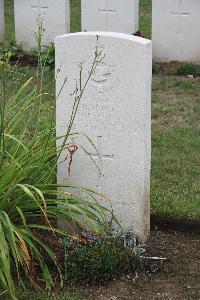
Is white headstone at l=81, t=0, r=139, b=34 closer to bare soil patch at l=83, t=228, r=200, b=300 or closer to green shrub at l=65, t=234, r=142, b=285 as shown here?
bare soil patch at l=83, t=228, r=200, b=300

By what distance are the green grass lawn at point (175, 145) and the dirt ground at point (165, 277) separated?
0.39m

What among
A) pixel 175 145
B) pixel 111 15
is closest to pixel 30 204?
pixel 175 145

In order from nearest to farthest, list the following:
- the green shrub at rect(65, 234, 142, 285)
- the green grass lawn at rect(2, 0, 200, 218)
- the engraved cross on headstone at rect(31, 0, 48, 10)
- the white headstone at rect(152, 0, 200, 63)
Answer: the green shrub at rect(65, 234, 142, 285), the green grass lawn at rect(2, 0, 200, 218), the white headstone at rect(152, 0, 200, 63), the engraved cross on headstone at rect(31, 0, 48, 10)

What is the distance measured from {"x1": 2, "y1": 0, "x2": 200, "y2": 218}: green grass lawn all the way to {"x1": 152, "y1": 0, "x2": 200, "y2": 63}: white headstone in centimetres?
74

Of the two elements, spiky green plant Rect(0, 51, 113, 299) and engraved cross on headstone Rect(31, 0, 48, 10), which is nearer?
spiky green plant Rect(0, 51, 113, 299)

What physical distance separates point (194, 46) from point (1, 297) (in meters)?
6.32

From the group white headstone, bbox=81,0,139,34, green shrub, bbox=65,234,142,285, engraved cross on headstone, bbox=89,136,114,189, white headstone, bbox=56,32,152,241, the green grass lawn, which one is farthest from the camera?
white headstone, bbox=81,0,139,34

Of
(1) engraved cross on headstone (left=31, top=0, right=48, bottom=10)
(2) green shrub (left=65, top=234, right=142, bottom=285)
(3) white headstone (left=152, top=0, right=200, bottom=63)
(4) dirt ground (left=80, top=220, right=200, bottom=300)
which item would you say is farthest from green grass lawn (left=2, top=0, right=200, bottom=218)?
(1) engraved cross on headstone (left=31, top=0, right=48, bottom=10)

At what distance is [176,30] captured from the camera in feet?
32.4

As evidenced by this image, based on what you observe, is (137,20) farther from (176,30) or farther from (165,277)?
(165,277)

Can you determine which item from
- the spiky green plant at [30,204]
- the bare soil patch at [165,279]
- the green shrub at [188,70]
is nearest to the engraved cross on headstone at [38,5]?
the green shrub at [188,70]

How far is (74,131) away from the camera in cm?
484

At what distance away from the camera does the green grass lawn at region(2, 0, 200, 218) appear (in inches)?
218

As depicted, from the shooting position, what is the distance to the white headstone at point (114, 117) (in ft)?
15.0
